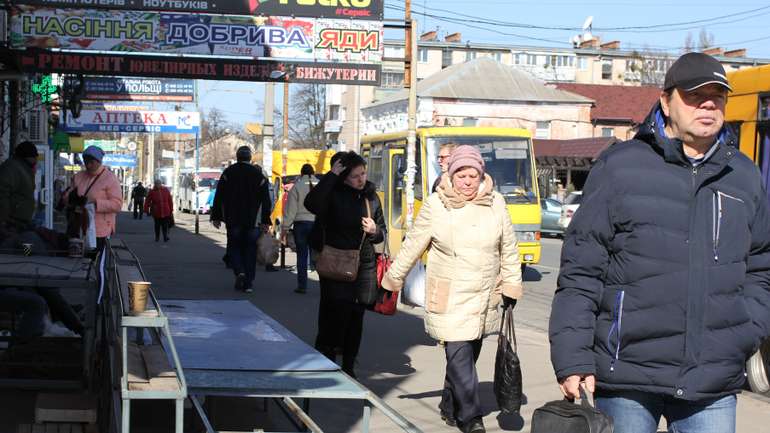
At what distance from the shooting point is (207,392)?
205 inches

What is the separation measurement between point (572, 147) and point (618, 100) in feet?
57.1

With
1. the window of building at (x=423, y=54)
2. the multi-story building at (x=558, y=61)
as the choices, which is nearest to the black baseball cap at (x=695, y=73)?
the multi-story building at (x=558, y=61)

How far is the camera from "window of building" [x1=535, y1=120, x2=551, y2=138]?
72.1 meters

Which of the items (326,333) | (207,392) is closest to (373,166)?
(326,333)

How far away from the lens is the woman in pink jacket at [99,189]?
12281 millimetres

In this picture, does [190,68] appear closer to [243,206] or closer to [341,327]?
[243,206]

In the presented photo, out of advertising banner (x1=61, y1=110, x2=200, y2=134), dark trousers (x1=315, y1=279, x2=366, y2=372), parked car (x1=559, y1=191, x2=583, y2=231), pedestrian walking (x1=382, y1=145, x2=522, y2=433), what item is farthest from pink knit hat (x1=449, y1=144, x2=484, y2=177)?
advertising banner (x1=61, y1=110, x2=200, y2=134)

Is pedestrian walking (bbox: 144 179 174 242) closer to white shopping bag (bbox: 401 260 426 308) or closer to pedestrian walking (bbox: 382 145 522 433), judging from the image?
white shopping bag (bbox: 401 260 426 308)

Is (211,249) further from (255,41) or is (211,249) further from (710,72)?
(710,72)

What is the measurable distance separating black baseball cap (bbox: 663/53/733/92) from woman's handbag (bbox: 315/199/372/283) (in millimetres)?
5183

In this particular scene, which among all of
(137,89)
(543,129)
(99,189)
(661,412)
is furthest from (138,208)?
(661,412)

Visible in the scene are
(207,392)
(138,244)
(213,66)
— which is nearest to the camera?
(207,392)

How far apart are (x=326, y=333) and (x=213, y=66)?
8603 mm

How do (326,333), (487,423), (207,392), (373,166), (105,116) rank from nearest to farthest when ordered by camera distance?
1. (207,392)
2. (487,423)
3. (326,333)
4. (373,166)
5. (105,116)
